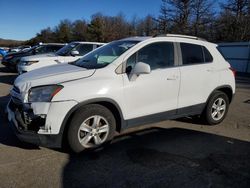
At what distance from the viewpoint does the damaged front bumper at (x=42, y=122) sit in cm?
357

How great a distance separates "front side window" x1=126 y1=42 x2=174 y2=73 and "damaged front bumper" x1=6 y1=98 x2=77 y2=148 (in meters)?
1.34

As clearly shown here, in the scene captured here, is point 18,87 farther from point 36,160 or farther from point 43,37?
point 43,37

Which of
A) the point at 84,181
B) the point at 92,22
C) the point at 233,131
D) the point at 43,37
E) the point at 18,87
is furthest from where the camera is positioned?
the point at 43,37

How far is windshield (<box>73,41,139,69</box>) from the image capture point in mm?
4348

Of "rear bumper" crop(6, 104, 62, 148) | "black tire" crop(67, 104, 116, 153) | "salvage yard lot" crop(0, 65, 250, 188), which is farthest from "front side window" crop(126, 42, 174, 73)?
"rear bumper" crop(6, 104, 62, 148)

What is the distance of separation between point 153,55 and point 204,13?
131ft

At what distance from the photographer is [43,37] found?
69.9 metres

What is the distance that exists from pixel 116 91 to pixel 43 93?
1.07m

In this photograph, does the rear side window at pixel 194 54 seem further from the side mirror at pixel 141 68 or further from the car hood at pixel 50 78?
the car hood at pixel 50 78

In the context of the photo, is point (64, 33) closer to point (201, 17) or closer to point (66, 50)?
point (201, 17)

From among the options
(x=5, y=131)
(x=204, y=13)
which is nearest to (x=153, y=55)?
(x=5, y=131)

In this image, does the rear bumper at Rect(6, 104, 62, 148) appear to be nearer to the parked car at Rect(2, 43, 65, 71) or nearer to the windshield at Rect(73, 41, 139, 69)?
the windshield at Rect(73, 41, 139, 69)

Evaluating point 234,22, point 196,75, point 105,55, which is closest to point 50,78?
point 105,55

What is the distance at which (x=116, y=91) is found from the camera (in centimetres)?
400
